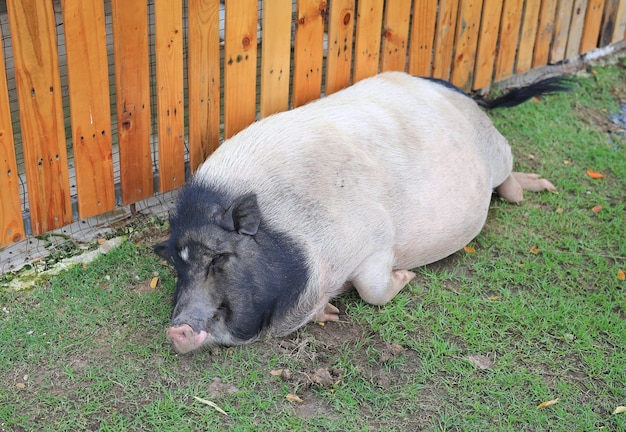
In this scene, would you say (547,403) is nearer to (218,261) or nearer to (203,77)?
(218,261)

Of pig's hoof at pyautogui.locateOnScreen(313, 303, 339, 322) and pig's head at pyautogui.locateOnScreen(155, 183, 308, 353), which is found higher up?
pig's head at pyautogui.locateOnScreen(155, 183, 308, 353)

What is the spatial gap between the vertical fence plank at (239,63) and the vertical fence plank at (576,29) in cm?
258

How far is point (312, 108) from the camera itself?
367cm

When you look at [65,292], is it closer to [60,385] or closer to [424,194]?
[60,385]

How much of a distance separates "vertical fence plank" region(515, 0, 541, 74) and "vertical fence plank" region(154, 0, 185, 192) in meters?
2.40

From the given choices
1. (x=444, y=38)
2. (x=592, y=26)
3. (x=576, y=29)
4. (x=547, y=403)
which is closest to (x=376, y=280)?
(x=547, y=403)

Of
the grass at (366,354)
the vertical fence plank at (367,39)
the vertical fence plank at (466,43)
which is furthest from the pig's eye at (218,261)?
the vertical fence plank at (466,43)

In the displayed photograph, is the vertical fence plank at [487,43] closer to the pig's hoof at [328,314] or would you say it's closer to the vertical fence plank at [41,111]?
the pig's hoof at [328,314]

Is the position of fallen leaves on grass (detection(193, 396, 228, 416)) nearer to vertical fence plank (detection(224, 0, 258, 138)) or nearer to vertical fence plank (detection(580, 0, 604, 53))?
vertical fence plank (detection(224, 0, 258, 138))

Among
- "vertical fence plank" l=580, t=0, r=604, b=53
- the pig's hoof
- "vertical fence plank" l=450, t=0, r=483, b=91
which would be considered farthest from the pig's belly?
"vertical fence plank" l=580, t=0, r=604, b=53

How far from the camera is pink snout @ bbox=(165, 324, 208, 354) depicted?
119 inches

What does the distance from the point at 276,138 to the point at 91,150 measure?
2.55 ft

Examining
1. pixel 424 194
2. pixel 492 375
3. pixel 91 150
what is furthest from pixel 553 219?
pixel 91 150

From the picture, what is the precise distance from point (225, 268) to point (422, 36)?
6.53 ft
